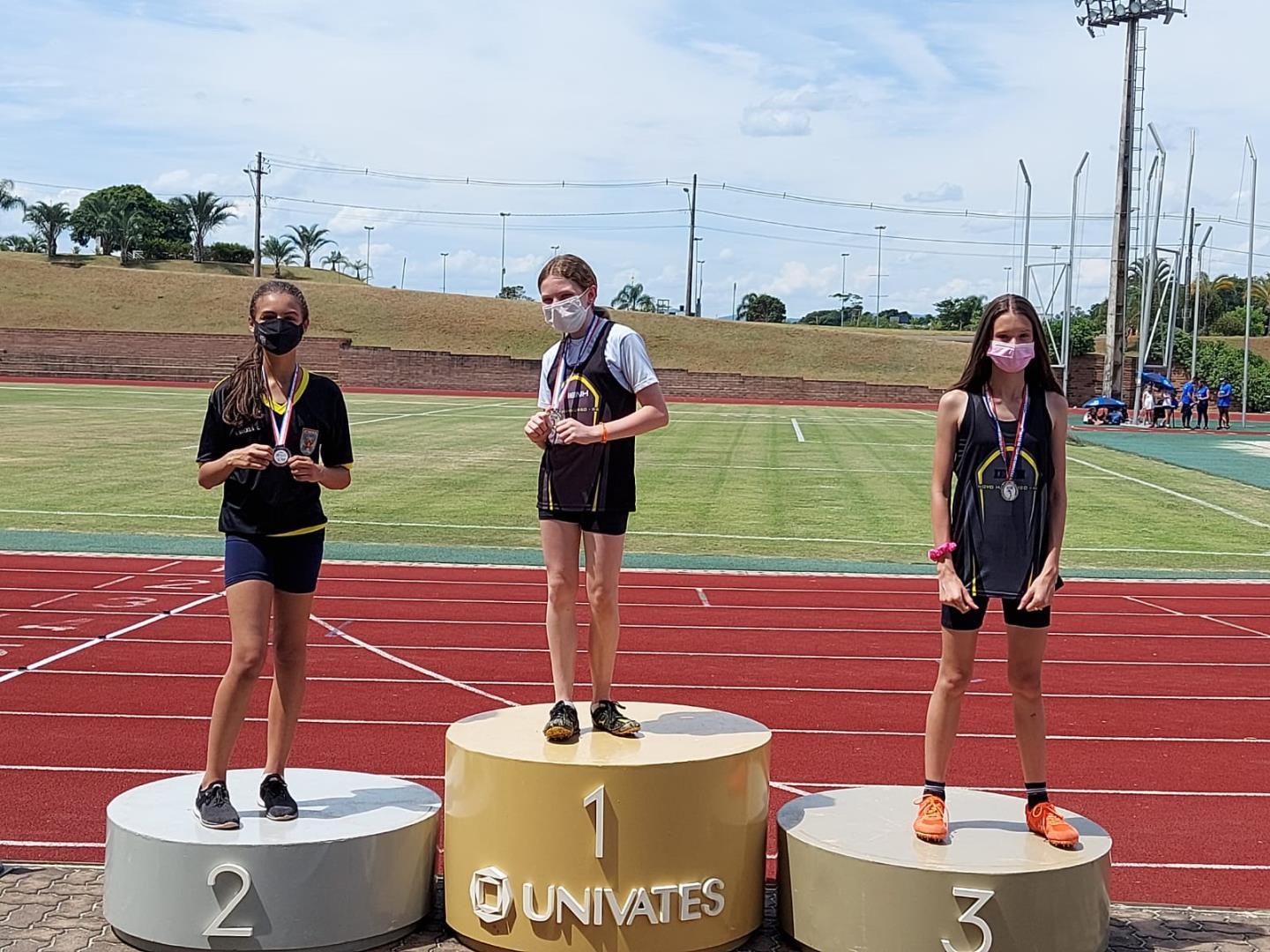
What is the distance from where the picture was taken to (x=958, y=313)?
403 feet

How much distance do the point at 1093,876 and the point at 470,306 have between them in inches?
3365

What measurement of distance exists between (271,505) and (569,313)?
1.23 m

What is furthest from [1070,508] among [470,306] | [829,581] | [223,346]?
[470,306]

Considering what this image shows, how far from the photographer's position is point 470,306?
8856 centimetres

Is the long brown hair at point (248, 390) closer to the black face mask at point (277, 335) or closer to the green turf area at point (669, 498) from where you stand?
the black face mask at point (277, 335)

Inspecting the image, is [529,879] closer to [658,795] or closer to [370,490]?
[658,795]

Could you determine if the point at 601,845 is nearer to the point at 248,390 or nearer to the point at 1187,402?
the point at 248,390

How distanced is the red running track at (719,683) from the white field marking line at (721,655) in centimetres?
3

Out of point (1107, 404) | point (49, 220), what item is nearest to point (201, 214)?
point (49, 220)

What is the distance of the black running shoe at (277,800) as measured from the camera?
15.8ft

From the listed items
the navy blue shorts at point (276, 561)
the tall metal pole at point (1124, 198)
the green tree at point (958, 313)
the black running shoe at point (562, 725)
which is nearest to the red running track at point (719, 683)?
the navy blue shorts at point (276, 561)

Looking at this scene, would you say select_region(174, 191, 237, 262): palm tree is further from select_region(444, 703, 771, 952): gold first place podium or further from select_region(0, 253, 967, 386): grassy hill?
select_region(444, 703, 771, 952): gold first place podium

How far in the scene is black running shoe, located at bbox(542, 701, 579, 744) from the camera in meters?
4.88

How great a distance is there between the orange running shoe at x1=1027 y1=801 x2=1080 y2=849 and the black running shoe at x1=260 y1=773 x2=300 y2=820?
2407 millimetres
